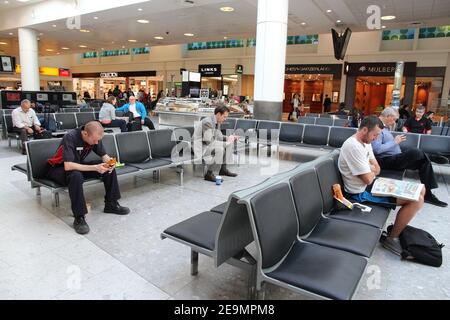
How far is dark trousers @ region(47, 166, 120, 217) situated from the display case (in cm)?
599

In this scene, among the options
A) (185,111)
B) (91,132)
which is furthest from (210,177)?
(185,111)

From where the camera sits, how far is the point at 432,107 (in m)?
15.9

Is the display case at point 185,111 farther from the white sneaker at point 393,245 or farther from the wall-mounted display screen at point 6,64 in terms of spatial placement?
the wall-mounted display screen at point 6,64

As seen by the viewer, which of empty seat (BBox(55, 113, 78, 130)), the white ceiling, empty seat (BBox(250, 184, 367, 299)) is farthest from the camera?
the white ceiling

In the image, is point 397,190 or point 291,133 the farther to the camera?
point 291,133

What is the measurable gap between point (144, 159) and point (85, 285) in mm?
2854

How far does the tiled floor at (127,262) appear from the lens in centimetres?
240

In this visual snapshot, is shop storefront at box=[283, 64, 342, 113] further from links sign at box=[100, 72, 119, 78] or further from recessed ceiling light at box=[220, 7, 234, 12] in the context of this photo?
links sign at box=[100, 72, 119, 78]

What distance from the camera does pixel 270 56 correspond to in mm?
8250

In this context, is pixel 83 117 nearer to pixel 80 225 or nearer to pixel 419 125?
pixel 80 225

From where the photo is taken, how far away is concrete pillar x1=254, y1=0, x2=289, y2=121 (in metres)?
8.07

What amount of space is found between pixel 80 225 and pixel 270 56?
21.3 feet

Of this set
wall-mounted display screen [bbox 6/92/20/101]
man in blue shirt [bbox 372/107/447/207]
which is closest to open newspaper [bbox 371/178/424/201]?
man in blue shirt [bbox 372/107/447/207]

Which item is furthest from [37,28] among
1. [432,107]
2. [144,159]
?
[432,107]
